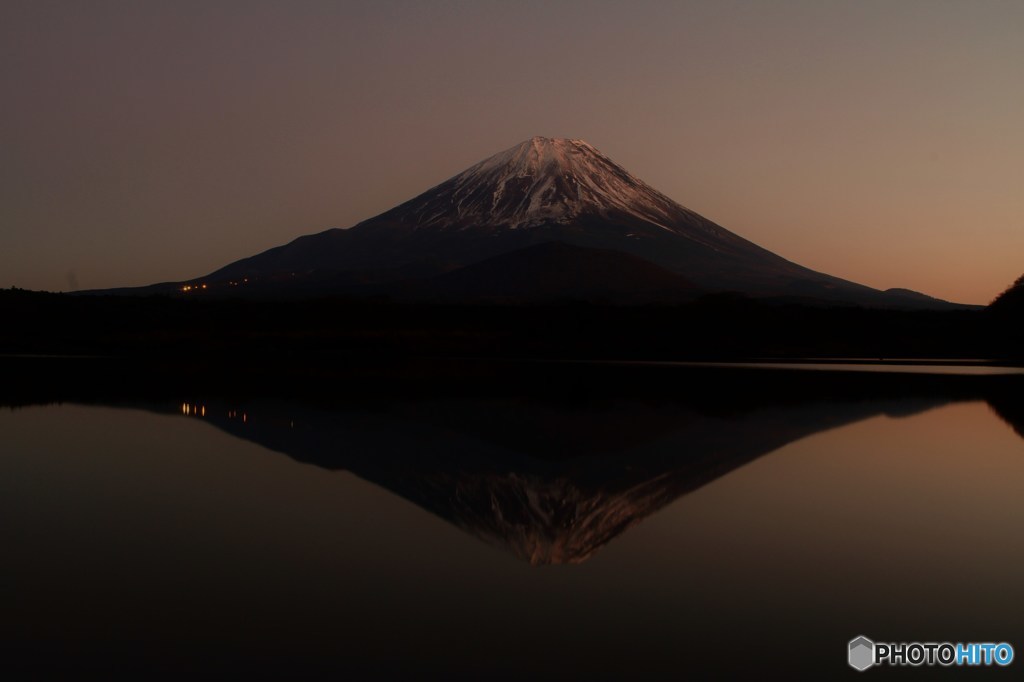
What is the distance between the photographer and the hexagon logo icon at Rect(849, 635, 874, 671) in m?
7.46

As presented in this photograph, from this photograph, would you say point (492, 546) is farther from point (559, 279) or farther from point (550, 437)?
point (559, 279)

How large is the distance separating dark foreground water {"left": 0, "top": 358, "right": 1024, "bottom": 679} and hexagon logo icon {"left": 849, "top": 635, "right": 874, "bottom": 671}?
179 mm

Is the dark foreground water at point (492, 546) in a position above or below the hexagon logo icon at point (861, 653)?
above

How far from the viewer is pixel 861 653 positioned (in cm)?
763

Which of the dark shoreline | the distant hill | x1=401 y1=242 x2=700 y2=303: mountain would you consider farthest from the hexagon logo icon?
x1=401 y1=242 x2=700 y2=303: mountain

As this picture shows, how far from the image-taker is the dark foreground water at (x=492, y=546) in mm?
7625

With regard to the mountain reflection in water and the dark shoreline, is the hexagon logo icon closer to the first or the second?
the mountain reflection in water

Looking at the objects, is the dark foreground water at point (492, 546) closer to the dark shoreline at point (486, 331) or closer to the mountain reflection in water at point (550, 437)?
the mountain reflection in water at point (550, 437)

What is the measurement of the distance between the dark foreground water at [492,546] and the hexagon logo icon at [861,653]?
0.18 m

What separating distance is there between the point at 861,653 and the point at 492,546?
4369 millimetres

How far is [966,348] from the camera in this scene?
66.7 m

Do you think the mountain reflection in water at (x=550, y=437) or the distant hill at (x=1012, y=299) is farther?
the distant hill at (x=1012, y=299)

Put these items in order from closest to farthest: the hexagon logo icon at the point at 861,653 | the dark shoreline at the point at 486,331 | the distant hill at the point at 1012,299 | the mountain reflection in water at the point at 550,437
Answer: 1. the hexagon logo icon at the point at 861,653
2. the mountain reflection in water at the point at 550,437
3. the dark shoreline at the point at 486,331
4. the distant hill at the point at 1012,299

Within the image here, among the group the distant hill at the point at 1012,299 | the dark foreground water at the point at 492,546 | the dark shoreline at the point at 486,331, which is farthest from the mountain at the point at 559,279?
the dark foreground water at the point at 492,546
